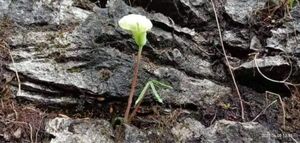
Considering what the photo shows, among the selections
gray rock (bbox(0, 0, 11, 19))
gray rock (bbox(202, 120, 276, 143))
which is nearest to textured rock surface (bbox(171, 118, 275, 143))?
gray rock (bbox(202, 120, 276, 143))

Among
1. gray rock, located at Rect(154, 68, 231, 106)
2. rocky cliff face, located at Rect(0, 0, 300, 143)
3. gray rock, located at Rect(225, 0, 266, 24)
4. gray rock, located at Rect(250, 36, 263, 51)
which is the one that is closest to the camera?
rocky cliff face, located at Rect(0, 0, 300, 143)

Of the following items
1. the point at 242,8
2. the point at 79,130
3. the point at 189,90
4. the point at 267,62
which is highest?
the point at 242,8

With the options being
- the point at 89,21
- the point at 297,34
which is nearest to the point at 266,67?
the point at 297,34

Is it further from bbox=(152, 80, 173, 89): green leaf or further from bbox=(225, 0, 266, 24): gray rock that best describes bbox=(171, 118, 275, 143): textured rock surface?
bbox=(225, 0, 266, 24): gray rock

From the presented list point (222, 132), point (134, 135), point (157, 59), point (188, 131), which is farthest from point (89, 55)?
point (222, 132)

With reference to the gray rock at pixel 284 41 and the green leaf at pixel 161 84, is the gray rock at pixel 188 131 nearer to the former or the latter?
the green leaf at pixel 161 84

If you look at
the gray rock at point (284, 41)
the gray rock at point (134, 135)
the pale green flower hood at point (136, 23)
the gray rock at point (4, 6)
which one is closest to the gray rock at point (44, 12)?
the gray rock at point (4, 6)

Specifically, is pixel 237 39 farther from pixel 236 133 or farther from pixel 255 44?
pixel 236 133
